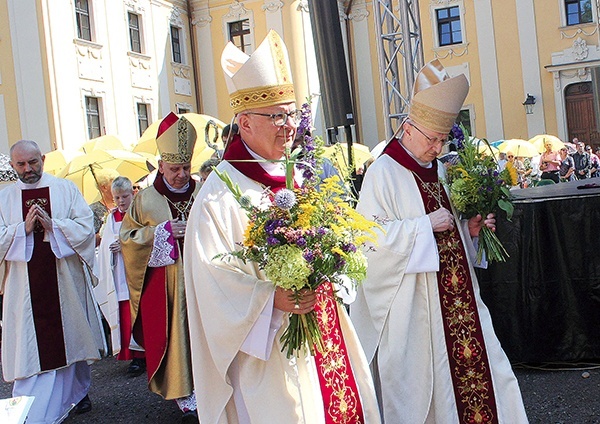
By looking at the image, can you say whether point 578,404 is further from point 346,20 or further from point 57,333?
point 346,20

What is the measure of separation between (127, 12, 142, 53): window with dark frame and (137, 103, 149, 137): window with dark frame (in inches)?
65.2

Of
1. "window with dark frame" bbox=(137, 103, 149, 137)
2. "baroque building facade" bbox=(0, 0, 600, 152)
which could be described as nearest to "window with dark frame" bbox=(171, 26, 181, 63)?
"baroque building facade" bbox=(0, 0, 600, 152)

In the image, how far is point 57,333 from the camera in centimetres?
569

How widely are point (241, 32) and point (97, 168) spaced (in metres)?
18.8

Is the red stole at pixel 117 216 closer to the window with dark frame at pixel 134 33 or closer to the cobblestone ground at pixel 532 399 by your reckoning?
the cobblestone ground at pixel 532 399

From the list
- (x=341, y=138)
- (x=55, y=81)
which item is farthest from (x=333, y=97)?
(x=55, y=81)

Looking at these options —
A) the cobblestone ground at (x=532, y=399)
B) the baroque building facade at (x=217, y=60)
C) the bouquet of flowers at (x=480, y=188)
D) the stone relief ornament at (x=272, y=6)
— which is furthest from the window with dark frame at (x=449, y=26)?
the bouquet of flowers at (x=480, y=188)

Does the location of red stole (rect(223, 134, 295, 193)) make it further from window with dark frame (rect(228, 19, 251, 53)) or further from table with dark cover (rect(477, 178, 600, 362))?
window with dark frame (rect(228, 19, 251, 53))

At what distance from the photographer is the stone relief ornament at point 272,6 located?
90.6 ft

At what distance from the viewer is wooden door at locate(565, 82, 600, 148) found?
25891 mm

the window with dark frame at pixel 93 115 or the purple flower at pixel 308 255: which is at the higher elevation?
the window with dark frame at pixel 93 115

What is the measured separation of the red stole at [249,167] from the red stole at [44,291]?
2.89 meters

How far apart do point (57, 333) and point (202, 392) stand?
114 inches

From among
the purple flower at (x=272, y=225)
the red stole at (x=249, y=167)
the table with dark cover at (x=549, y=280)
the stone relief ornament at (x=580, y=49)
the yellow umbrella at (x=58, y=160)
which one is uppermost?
the stone relief ornament at (x=580, y=49)
